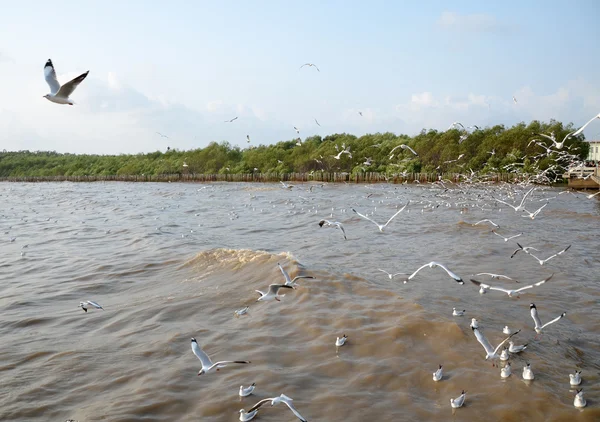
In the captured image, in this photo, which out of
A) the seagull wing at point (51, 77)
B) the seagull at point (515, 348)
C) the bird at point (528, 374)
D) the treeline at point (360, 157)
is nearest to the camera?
the bird at point (528, 374)

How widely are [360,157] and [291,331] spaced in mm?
60498

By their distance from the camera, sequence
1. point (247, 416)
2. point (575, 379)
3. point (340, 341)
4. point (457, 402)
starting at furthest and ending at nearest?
point (340, 341), point (575, 379), point (457, 402), point (247, 416)

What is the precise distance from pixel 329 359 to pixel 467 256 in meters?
7.58

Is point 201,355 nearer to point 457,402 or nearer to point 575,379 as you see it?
point 457,402

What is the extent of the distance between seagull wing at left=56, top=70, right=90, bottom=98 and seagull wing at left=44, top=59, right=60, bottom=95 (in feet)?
0.54

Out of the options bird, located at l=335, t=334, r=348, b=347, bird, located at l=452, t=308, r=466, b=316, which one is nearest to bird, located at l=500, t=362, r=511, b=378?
bird, located at l=452, t=308, r=466, b=316

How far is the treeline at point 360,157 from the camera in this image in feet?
162

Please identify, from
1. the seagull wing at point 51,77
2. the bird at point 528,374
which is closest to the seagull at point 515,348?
the bird at point 528,374

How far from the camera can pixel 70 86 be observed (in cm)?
727

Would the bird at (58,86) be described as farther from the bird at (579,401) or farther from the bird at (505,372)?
the bird at (579,401)

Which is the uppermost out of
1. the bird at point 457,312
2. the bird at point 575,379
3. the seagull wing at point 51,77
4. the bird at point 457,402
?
the seagull wing at point 51,77

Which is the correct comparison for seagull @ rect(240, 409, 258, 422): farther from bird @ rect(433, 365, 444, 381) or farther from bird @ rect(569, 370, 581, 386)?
bird @ rect(569, 370, 581, 386)

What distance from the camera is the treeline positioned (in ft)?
162

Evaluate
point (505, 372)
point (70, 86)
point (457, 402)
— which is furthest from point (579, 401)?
point (70, 86)
